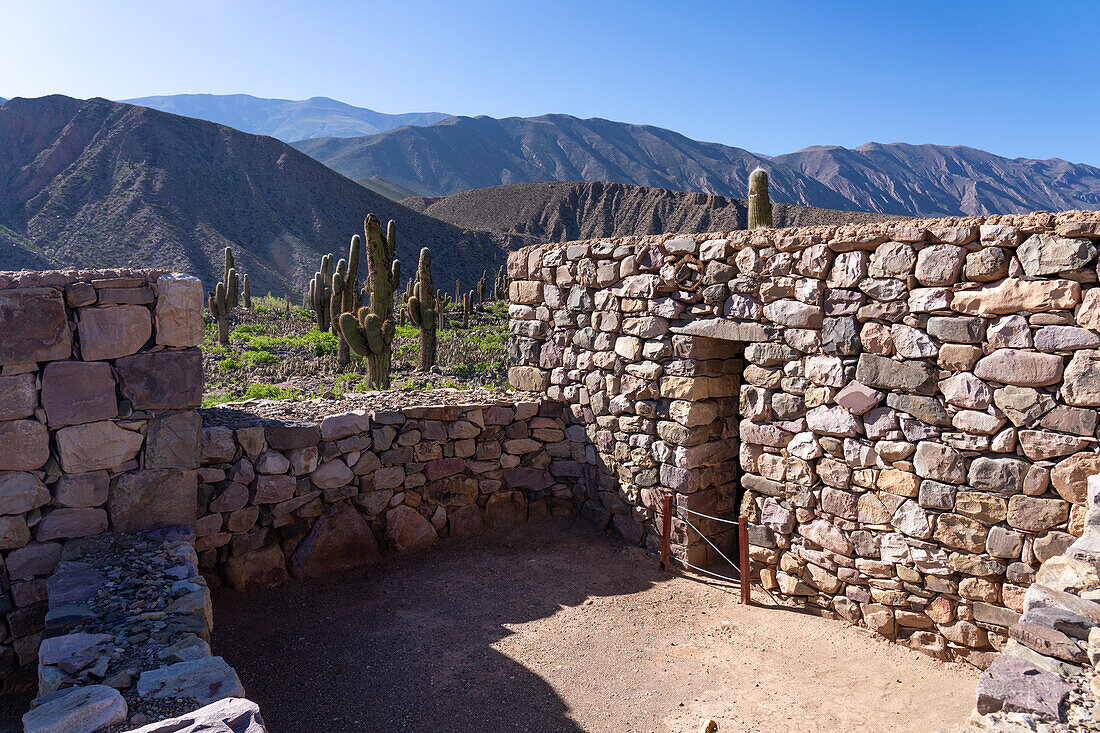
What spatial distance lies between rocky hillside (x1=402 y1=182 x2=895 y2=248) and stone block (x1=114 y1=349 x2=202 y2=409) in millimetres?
52149

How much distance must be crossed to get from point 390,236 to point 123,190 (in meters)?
35.2

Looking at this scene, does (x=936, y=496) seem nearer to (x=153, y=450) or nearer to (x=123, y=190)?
(x=153, y=450)

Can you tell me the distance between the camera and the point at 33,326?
3988mm

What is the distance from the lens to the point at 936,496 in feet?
14.1

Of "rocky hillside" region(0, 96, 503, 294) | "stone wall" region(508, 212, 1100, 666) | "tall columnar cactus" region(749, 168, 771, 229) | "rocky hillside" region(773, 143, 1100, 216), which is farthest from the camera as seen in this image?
"rocky hillside" region(773, 143, 1100, 216)

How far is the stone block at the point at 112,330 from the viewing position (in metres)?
4.15

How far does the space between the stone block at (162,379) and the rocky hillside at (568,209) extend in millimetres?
52149

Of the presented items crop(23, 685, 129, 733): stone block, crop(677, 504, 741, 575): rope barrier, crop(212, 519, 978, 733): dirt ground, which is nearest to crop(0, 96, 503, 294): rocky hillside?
crop(212, 519, 978, 733): dirt ground

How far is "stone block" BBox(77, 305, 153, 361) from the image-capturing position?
4148mm

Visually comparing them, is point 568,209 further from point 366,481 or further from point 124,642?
point 124,642

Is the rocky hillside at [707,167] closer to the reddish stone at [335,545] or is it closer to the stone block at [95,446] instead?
the reddish stone at [335,545]

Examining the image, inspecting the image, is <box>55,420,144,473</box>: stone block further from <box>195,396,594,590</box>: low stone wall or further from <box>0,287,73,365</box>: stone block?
<box>195,396,594,590</box>: low stone wall

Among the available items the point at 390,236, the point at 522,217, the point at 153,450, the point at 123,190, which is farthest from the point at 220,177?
the point at 153,450

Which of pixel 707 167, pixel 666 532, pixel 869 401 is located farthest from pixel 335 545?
pixel 707 167
